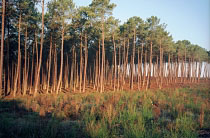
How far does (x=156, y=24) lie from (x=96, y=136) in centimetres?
2788

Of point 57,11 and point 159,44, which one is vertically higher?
point 57,11

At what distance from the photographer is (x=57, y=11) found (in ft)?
67.8

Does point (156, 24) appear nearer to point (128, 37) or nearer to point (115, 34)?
point (128, 37)

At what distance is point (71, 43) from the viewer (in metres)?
27.2

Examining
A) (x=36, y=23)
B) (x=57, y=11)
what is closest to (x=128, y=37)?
(x=57, y=11)

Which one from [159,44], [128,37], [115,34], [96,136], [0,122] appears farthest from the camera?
[159,44]

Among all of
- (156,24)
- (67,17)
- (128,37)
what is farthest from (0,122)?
(156,24)

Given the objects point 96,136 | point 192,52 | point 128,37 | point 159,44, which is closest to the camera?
point 96,136

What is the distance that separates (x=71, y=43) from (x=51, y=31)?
5088 millimetres

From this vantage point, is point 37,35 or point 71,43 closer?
point 37,35

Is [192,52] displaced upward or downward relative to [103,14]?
downward

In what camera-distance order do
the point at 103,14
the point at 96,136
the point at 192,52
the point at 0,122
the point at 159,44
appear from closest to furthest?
the point at 96,136 < the point at 0,122 < the point at 103,14 < the point at 159,44 < the point at 192,52

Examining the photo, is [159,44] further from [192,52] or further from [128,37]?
[192,52]

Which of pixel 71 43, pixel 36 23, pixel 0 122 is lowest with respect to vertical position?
pixel 0 122
